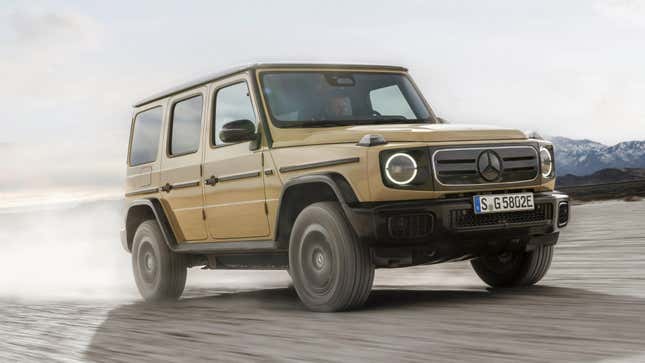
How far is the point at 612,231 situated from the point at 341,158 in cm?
682

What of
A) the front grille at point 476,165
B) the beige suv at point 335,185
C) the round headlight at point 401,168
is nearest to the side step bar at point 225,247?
the beige suv at point 335,185

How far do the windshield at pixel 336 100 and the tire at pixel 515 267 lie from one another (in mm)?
1265

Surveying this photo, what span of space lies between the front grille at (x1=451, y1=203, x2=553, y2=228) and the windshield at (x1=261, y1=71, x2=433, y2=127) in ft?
4.47

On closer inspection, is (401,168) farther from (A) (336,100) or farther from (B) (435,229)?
(A) (336,100)

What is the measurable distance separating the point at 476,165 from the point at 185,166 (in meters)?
2.96

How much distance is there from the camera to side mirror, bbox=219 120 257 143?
7.21 meters

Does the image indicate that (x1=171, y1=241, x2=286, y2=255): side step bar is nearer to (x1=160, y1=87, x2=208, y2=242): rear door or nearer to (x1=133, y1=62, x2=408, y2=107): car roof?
(x1=160, y1=87, x2=208, y2=242): rear door

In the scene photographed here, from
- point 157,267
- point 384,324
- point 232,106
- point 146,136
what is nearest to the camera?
point 384,324

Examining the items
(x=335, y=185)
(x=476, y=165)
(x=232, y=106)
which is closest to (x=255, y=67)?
(x=232, y=106)

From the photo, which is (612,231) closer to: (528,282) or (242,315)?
(528,282)

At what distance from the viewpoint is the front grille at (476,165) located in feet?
20.9

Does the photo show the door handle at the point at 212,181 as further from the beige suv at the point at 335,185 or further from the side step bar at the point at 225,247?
the side step bar at the point at 225,247

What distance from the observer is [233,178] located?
25.0ft

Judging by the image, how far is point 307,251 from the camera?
6734 millimetres
